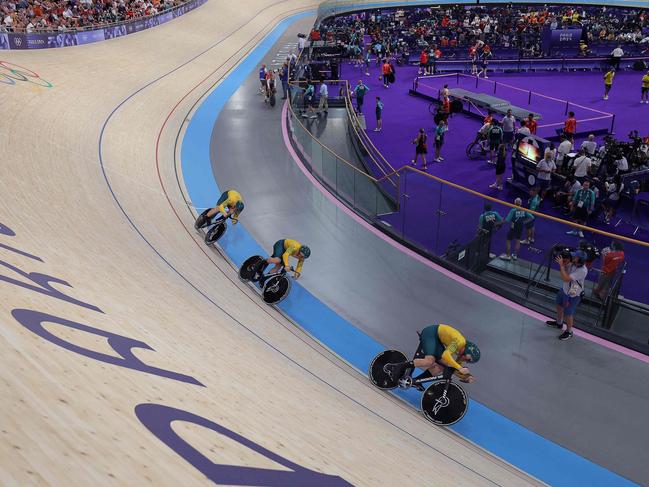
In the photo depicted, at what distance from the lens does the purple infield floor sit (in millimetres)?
7023

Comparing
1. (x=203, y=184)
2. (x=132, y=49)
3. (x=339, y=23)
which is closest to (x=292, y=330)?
(x=203, y=184)

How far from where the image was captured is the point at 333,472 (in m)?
3.53

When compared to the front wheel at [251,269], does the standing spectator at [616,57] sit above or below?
above

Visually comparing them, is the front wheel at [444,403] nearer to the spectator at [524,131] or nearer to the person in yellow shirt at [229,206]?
the person in yellow shirt at [229,206]

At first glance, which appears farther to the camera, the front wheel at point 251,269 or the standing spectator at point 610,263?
the front wheel at point 251,269

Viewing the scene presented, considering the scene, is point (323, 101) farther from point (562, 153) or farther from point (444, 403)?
point (444, 403)

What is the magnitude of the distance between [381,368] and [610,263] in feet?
9.48

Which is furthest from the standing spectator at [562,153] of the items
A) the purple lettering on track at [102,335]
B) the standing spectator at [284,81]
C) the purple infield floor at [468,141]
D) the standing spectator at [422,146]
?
the purple lettering on track at [102,335]

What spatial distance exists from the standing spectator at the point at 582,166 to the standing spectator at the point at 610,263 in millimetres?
4453

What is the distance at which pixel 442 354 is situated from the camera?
17.2 feet

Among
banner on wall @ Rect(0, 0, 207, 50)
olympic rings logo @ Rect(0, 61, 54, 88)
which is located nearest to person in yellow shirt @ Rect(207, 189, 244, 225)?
olympic rings logo @ Rect(0, 61, 54, 88)

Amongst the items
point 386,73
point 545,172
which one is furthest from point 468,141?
point 386,73

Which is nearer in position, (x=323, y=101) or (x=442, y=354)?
(x=442, y=354)

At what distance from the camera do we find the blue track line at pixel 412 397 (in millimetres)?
4879
